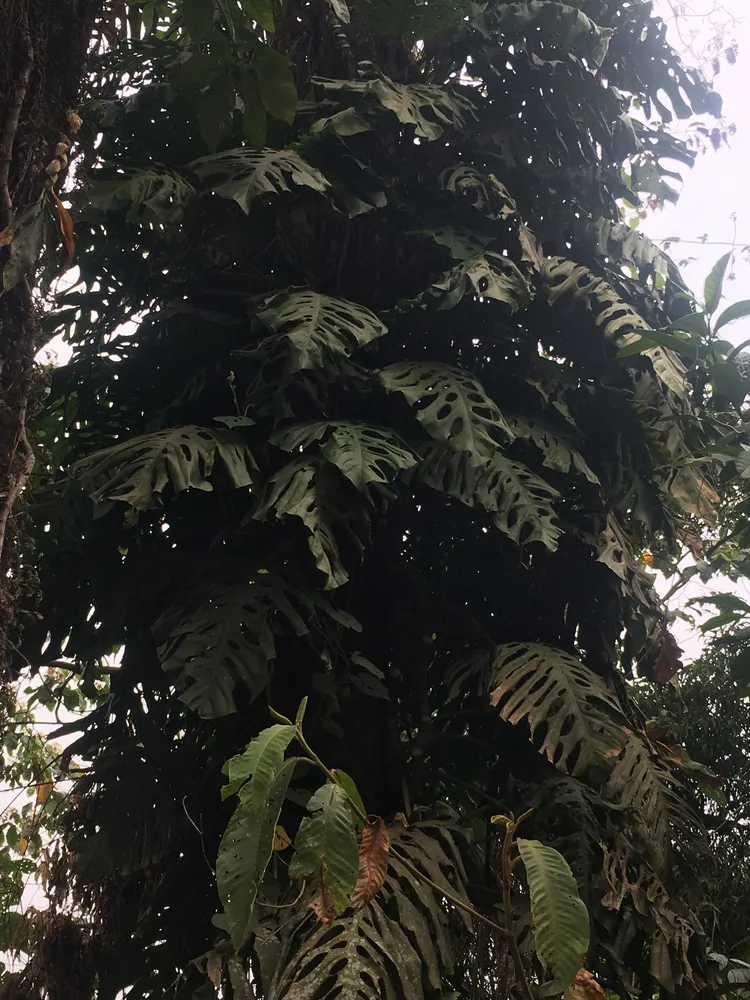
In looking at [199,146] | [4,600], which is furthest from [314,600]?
[199,146]

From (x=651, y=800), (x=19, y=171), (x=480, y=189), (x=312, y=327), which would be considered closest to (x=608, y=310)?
(x=480, y=189)

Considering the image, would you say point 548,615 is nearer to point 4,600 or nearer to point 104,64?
point 4,600

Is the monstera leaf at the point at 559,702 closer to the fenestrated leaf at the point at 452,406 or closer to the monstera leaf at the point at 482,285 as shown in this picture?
the fenestrated leaf at the point at 452,406

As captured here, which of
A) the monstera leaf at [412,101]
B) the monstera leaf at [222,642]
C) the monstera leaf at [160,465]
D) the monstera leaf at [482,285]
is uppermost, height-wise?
the monstera leaf at [412,101]

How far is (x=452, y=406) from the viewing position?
5.13 feet

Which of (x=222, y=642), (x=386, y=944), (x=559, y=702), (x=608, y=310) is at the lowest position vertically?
(x=386, y=944)

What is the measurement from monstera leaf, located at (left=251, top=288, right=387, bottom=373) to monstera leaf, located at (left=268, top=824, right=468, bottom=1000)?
2.65 ft

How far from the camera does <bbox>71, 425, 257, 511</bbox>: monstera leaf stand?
1.35 metres

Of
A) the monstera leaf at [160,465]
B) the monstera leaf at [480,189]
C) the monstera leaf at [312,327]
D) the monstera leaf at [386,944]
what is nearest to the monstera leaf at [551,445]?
the monstera leaf at [312,327]

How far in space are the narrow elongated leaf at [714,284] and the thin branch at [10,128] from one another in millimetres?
1369

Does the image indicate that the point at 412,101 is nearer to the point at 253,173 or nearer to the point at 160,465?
the point at 253,173

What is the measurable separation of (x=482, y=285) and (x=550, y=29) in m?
0.70

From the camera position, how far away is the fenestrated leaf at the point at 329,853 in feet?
2.89

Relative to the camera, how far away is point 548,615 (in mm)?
1842
